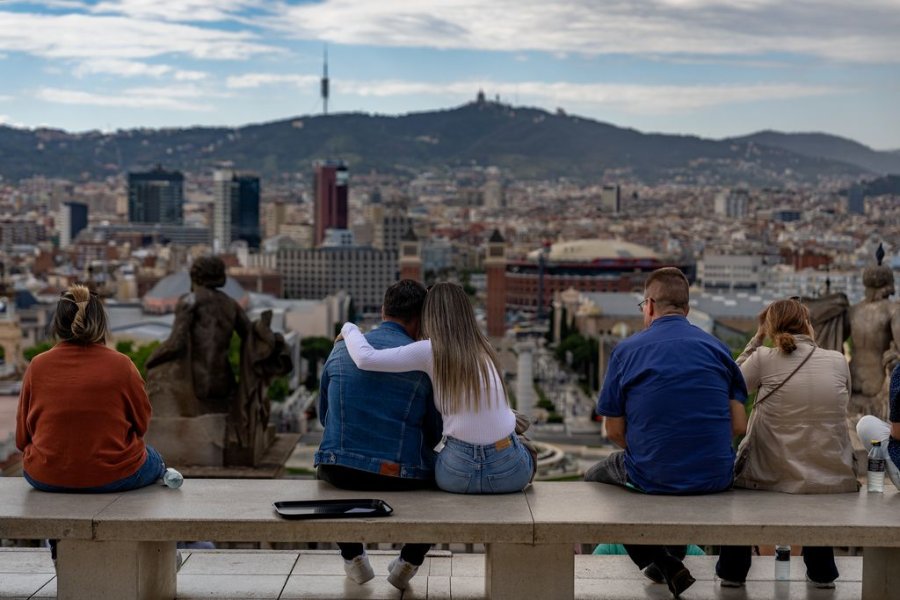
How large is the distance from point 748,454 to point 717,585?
1.41ft

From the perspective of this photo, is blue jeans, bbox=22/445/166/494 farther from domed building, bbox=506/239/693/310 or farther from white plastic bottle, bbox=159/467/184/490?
domed building, bbox=506/239/693/310

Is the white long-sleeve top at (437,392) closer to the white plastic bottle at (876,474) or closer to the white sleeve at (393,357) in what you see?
→ the white sleeve at (393,357)

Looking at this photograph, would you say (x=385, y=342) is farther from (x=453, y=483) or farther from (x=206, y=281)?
(x=206, y=281)

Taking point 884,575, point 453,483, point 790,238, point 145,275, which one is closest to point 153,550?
point 453,483

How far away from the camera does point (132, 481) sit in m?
4.85

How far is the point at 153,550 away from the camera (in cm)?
472

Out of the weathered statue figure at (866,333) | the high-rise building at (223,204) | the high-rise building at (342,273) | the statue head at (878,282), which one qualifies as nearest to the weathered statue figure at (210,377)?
the weathered statue figure at (866,333)

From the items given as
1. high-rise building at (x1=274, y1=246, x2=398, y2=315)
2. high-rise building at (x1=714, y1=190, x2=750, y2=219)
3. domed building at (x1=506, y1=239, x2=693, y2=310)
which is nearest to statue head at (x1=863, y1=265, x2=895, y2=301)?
domed building at (x1=506, y1=239, x2=693, y2=310)

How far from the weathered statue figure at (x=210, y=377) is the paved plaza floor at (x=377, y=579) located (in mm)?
2548

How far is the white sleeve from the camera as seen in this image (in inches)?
188

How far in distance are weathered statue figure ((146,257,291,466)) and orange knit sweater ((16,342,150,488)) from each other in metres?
3.11

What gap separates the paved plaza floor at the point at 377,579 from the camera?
495 centimetres

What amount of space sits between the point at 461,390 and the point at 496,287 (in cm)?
7547

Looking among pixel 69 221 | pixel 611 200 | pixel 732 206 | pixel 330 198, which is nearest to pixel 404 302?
pixel 330 198
